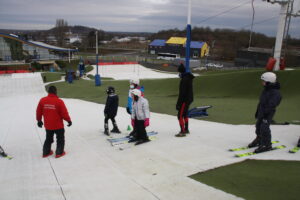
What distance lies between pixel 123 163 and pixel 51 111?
2.16 metres

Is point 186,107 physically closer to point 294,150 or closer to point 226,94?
point 294,150

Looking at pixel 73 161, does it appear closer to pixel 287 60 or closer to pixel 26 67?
pixel 287 60

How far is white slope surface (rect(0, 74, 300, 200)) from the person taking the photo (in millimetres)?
4168

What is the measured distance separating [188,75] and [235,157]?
266cm

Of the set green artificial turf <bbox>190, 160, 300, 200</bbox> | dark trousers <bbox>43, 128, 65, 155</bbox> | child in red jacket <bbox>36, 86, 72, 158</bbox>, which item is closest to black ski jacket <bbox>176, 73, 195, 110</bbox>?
green artificial turf <bbox>190, 160, 300, 200</bbox>

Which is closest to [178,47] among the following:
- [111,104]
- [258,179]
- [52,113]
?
[111,104]

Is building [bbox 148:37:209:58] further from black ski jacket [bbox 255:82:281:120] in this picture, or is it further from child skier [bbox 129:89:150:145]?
black ski jacket [bbox 255:82:281:120]

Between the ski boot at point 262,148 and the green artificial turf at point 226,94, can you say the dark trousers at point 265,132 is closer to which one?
the ski boot at point 262,148

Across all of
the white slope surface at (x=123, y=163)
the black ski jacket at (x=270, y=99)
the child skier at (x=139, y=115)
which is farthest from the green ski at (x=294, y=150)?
the child skier at (x=139, y=115)

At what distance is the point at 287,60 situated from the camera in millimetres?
37125

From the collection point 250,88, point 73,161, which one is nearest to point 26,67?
point 250,88

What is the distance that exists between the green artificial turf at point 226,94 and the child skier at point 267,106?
368 cm

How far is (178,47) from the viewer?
292 ft

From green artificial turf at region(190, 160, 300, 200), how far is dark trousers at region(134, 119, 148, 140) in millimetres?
2583
